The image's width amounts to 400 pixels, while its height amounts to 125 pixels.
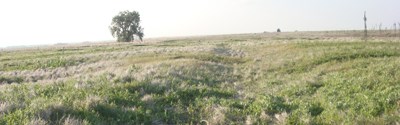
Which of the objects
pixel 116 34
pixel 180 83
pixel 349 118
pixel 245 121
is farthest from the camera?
pixel 116 34

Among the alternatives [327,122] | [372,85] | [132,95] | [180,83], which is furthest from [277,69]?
[327,122]

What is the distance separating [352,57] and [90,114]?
60.1ft

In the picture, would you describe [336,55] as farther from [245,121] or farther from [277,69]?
[245,121]

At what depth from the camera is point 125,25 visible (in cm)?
10869

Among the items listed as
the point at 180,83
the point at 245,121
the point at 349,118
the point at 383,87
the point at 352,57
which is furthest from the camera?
the point at 352,57

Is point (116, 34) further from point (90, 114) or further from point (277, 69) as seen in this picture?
point (90, 114)

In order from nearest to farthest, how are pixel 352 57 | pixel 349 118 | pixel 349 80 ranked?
pixel 349 118, pixel 349 80, pixel 352 57

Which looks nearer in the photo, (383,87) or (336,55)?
(383,87)

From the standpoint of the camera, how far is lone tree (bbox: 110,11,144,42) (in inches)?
4222

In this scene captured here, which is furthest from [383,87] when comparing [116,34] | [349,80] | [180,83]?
[116,34]

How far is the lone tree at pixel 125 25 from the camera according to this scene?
107250 mm

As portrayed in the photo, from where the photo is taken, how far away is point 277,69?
25328mm

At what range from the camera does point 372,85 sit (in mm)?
13867

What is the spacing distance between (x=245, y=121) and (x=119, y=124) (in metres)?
3.10
